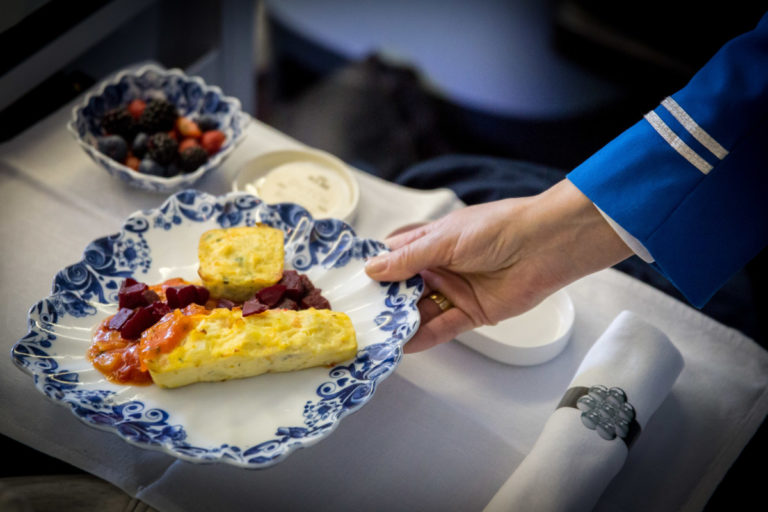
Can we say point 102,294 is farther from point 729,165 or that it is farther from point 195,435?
point 729,165

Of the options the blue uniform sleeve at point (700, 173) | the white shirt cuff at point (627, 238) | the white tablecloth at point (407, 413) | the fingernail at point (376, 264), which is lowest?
the white tablecloth at point (407, 413)

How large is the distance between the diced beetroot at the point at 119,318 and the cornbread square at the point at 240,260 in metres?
0.15

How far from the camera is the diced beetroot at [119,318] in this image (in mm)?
1076

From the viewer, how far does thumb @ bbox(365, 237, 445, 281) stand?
3.93ft

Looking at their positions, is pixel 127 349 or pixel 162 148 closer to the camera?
pixel 127 349

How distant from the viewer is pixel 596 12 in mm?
3088

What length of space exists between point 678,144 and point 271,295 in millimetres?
762

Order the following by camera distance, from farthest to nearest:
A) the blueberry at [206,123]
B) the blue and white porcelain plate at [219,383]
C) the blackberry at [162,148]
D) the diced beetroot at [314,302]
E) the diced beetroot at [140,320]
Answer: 1. the blueberry at [206,123]
2. the blackberry at [162,148]
3. the diced beetroot at [314,302]
4. the diced beetroot at [140,320]
5. the blue and white porcelain plate at [219,383]

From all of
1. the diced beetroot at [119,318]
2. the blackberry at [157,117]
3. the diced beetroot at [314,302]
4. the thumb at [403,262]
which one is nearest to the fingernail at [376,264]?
the thumb at [403,262]

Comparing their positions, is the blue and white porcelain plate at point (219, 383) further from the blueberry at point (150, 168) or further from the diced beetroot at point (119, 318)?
the blueberry at point (150, 168)

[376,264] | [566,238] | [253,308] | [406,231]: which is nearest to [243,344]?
[253,308]

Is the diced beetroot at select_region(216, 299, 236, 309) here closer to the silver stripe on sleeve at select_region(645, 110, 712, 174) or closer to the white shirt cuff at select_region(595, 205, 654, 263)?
the white shirt cuff at select_region(595, 205, 654, 263)

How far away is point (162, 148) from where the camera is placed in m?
1.43

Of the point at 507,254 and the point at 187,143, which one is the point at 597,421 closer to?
the point at 507,254
